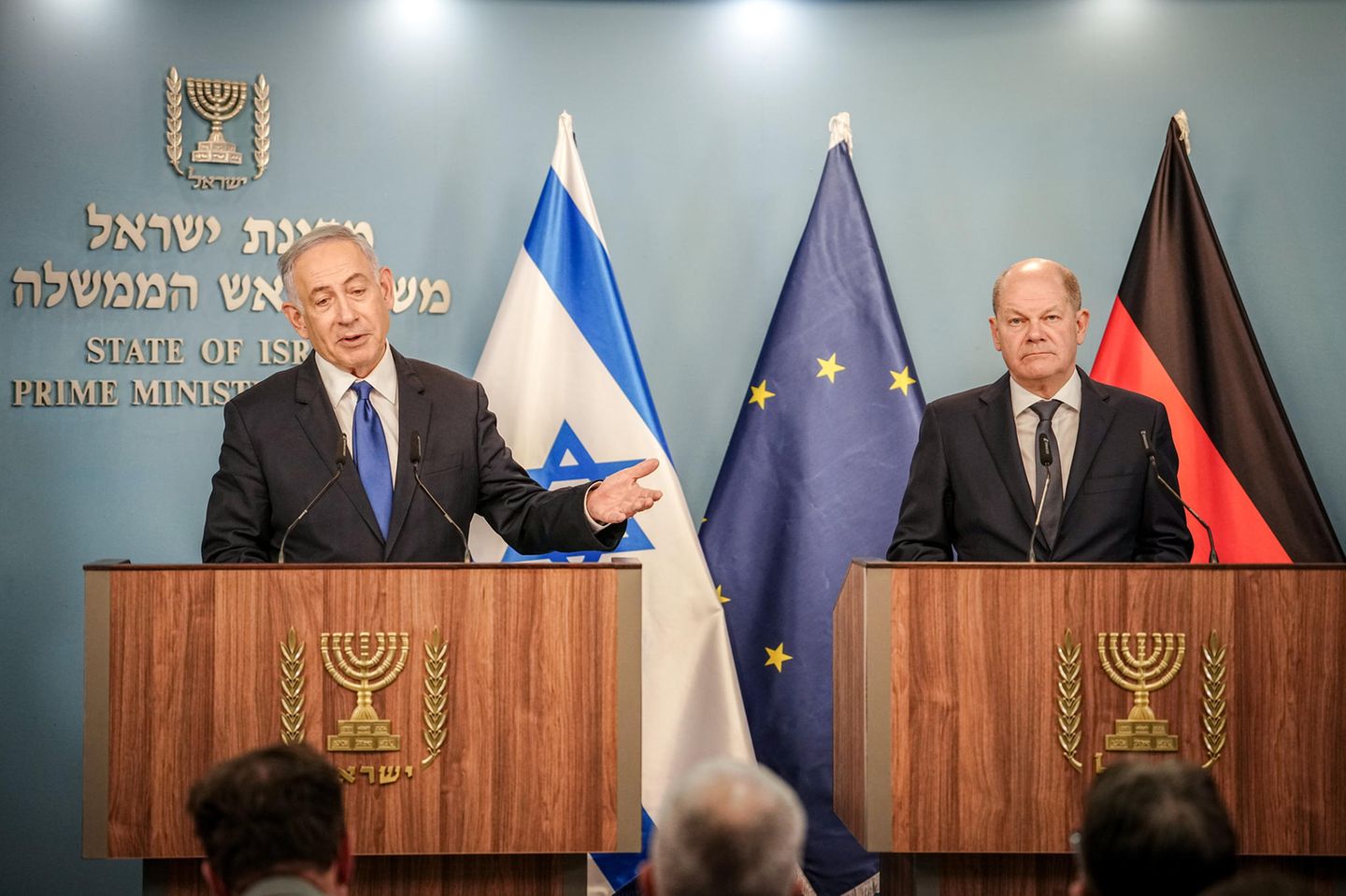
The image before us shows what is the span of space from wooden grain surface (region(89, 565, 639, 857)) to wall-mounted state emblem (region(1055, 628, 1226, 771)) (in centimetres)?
89

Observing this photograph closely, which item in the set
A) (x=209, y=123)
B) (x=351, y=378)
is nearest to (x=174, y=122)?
(x=209, y=123)

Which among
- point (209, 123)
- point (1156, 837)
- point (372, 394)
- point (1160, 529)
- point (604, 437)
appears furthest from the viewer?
point (209, 123)

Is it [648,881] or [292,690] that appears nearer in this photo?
[648,881]

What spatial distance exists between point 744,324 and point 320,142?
1562 mm

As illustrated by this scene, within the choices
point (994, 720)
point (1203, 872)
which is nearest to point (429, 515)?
point (994, 720)

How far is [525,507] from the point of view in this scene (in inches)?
135

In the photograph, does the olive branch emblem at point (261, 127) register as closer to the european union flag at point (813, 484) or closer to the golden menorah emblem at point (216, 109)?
the golden menorah emblem at point (216, 109)

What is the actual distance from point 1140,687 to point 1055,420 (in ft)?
3.23

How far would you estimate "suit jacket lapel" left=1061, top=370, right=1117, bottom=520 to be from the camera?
10.9 feet

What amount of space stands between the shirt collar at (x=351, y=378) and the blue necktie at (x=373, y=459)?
2.6 inches

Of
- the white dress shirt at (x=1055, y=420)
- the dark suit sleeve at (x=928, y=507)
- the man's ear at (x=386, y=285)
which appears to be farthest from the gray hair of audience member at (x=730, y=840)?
the man's ear at (x=386, y=285)

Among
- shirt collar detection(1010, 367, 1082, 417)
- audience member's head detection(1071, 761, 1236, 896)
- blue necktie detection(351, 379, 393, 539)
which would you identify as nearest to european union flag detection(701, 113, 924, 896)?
shirt collar detection(1010, 367, 1082, 417)

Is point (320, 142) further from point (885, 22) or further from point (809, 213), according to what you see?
point (885, 22)

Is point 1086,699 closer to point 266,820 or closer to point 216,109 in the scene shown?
point 266,820
